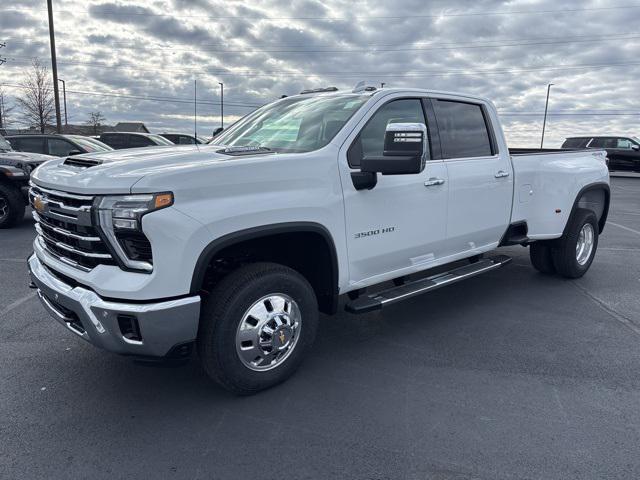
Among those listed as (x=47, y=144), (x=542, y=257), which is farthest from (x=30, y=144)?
(x=542, y=257)

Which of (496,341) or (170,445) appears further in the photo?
(496,341)

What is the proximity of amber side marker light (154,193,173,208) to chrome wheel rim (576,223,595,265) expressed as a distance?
5.06 metres

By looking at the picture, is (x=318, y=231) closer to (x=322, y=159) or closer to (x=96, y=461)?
(x=322, y=159)

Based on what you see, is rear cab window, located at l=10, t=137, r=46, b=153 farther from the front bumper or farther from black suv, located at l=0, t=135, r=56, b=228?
the front bumper

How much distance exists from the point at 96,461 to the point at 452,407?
6.67ft

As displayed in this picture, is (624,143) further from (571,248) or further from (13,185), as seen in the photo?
(13,185)

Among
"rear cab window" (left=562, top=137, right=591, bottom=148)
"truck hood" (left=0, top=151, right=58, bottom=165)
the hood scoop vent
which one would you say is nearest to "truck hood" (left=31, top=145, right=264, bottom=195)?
the hood scoop vent

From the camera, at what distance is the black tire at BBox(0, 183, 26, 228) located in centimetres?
856

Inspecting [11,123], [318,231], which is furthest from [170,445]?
[11,123]

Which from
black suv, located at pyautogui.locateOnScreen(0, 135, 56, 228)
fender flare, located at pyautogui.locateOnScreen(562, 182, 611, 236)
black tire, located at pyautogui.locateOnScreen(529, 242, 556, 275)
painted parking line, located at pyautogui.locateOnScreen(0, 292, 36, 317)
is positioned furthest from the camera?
black suv, located at pyautogui.locateOnScreen(0, 135, 56, 228)

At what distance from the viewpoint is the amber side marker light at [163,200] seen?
8.46ft

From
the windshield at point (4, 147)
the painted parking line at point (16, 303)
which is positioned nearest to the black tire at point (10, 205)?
the windshield at point (4, 147)

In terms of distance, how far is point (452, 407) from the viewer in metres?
3.10

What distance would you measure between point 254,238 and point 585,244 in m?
4.75
